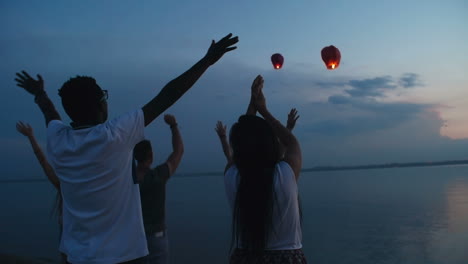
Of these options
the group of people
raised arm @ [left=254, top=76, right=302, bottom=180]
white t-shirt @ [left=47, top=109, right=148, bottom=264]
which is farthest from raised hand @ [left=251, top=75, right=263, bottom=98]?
white t-shirt @ [left=47, top=109, right=148, bottom=264]

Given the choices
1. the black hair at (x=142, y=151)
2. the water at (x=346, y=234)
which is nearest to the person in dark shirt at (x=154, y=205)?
the black hair at (x=142, y=151)

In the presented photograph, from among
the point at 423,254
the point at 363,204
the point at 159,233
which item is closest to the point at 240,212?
the point at 159,233

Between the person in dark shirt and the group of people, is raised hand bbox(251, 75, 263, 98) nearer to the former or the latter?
the group of people

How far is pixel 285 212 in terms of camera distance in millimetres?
2264

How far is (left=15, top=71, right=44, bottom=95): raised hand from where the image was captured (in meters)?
2.38

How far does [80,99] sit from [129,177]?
1.64 feet

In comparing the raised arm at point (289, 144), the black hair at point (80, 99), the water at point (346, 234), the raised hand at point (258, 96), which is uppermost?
the raised hand at point (258, 96)

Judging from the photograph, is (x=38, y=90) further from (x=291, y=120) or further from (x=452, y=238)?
(x=452, y=238)

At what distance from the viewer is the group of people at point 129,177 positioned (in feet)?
6.18

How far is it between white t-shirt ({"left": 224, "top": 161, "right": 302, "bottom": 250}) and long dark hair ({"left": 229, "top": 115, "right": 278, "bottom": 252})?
3 centimetres

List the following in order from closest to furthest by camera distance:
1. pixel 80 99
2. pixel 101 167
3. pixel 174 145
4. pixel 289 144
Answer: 1. pixel 101 167
2. pixel 80 99
3. pixel 289 144
4. pixel 174 145

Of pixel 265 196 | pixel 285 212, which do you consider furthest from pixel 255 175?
pixel 285 212

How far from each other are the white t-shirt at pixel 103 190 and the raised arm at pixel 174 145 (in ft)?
4.47

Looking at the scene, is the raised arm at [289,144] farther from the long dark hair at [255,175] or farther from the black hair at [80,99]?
the black hair at [80,99]
